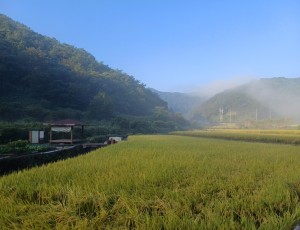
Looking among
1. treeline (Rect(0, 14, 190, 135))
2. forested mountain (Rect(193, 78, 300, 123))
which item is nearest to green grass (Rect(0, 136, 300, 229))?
treeline (Rect(0, 14, 190, 135))

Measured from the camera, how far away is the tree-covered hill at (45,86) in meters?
41.9

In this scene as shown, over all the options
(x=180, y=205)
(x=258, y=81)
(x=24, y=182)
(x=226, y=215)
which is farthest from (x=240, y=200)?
(x=258, y=81)

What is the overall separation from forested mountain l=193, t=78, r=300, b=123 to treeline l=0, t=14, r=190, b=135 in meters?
56.9

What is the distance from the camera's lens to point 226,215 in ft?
11.1

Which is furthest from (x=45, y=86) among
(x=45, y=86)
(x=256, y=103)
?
(x=256, y=103)

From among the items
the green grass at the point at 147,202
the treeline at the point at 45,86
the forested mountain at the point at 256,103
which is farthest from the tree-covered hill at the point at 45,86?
the forested mountain at the point at 256,103

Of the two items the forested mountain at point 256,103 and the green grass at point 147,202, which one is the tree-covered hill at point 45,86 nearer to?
the green grass at point 147,202

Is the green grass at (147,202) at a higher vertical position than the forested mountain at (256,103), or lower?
lower

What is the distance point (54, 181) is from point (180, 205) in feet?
8.39

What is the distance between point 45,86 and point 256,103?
93.8 m

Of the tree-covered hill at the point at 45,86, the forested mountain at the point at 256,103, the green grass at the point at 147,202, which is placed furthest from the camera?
the forested mountain at the point at 256,103

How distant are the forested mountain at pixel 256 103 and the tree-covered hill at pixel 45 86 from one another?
5654cm

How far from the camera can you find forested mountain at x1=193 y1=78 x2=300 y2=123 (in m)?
113

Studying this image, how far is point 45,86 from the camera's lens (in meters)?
50.1
